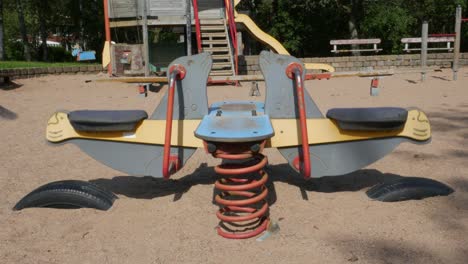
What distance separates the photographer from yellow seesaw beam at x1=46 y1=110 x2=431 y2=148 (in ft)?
10.6

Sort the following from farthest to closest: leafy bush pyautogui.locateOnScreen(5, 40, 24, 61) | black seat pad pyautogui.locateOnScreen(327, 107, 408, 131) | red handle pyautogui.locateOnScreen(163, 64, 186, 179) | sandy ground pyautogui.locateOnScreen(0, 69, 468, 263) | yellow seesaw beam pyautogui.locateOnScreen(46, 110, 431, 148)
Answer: leafy bush pyautogui.locateOnScreen(5, 40, 24, 61) < yellow seesaw beam pyautogui.locateOnScreen(46, 110, 431, 148) < black seat pad pyautogui.locateOnScreen(327, 107, 408, 131) < red handle pyautogui.locateOnScreen(163, 64, 186, 179) < sandy ground pyautogui.locateOnScreen(0, 69, 468, 263)

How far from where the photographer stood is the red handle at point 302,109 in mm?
2873

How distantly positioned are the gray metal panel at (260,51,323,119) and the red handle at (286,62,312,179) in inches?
2.5

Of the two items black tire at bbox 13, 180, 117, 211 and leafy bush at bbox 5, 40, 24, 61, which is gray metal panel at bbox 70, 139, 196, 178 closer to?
black tire at bbox 13, 180, 117, 211

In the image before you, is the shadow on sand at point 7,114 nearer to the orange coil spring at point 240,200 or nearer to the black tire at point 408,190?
the orange coil spring at point 240,200

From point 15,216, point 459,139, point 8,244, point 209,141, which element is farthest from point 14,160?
point 459,139

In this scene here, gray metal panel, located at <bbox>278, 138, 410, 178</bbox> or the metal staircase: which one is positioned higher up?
the metal staircase

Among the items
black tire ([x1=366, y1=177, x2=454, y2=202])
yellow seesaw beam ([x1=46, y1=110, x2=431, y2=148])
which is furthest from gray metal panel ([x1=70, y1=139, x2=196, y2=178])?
black tire ([x1=366, y1=177, x2=454, y2=202])

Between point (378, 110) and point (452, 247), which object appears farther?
point (378, 110)

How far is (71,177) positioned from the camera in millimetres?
4250

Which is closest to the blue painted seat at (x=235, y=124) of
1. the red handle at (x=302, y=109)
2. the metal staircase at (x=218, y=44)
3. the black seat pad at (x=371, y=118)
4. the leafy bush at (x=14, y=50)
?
the red handle at (x=302, y=109)

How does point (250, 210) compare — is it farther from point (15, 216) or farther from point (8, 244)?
point (15, 216)

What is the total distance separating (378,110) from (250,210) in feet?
3.57

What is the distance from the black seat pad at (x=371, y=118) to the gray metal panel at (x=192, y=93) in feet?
3.01
